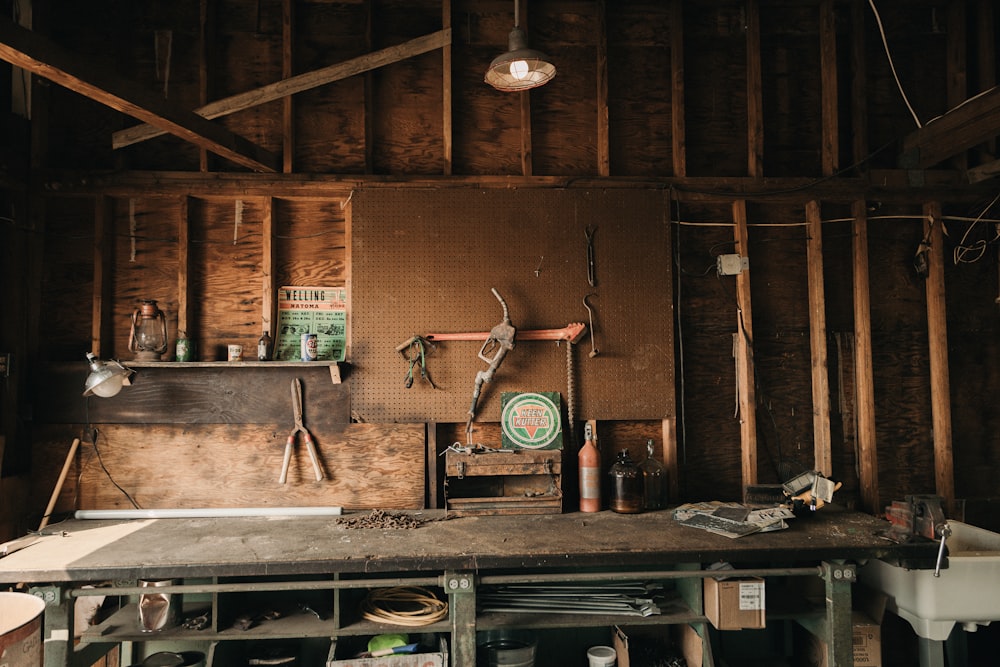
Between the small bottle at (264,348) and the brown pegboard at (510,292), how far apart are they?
0.41 m

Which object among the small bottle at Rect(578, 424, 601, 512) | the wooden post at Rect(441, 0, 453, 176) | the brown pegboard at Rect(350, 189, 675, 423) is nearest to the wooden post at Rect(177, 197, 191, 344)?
the brown pegboard at Rect(350, 189, 675, 423)

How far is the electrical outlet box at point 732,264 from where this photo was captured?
10.5ft

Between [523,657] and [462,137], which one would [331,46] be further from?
[523,657]

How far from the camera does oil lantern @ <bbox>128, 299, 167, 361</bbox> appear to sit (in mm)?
2967

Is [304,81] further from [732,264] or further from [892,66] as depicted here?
[892,66]

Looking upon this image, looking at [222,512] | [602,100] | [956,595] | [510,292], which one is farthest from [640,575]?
[602,100]

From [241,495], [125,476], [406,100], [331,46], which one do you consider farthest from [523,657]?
[331,46]

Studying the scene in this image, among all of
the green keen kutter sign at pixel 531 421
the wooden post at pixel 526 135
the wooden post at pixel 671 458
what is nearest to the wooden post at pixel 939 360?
the wooden post at pixel 671 458

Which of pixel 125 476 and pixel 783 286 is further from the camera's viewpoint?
pixel 783 286

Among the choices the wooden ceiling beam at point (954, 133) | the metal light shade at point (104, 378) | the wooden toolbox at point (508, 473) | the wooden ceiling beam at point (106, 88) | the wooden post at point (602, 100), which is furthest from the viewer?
the wooden post at point (602, 100)

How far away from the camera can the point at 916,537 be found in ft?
8.20

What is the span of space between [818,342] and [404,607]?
8.03 ft

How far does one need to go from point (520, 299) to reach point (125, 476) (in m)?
2.16

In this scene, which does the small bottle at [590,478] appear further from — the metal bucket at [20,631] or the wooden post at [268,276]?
the metal bucket at [20,631]
